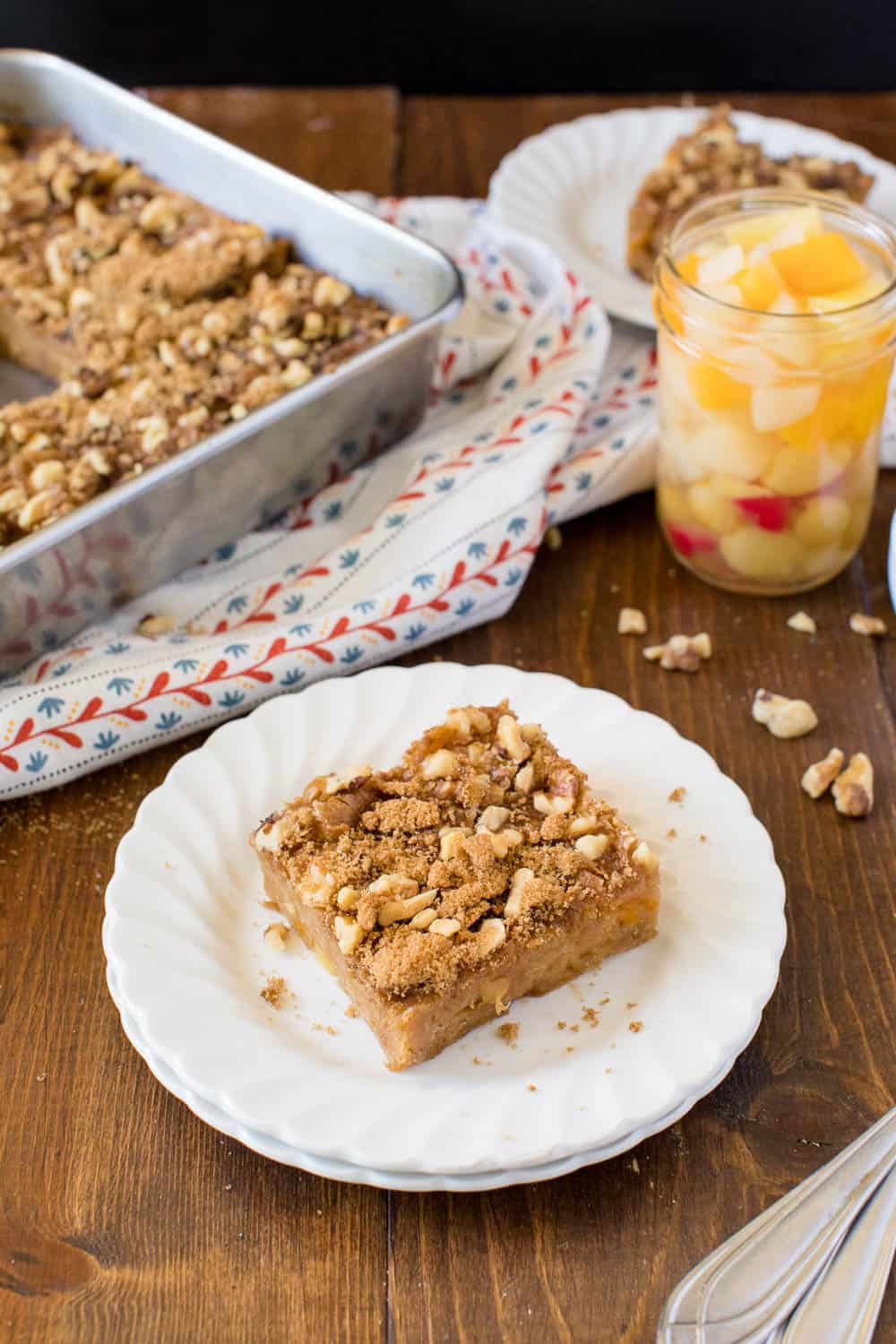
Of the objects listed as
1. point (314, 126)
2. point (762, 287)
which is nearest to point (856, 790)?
point (762, 287)

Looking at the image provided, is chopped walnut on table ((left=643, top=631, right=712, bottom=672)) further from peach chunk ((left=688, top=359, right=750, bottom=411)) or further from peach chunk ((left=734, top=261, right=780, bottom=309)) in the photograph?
peach chunk ((left=734, top=261, right=780, bottom=309))

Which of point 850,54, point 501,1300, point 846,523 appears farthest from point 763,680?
point 850,54

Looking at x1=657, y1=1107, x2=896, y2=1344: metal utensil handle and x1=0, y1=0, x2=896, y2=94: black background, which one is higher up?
x1=0, y1=0, x2=896, y2=94: black background

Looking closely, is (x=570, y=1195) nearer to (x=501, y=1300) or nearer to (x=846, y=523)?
(x=501, y=1300)

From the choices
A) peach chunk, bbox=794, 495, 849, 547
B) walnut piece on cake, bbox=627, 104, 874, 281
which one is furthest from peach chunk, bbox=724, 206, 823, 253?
walnut piece on cake, bbox=627, 104, 874, 281

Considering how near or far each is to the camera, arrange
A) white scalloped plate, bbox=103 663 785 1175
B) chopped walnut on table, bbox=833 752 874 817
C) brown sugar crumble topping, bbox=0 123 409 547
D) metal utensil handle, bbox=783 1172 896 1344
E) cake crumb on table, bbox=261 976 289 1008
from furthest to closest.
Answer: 1. brown sugar crumble topping, bbox=0 123 409 547
2. chopped walnut on table, bbox=833 752 874 817
3. cake crumb on table, bbox=261 976 289 1008
4. white scalloped plate, bbox=103 663 785 1175
5. metal utensil handle, bbox=783 1172 896 1344

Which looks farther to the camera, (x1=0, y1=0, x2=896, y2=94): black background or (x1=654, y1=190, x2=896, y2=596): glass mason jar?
(x1=0, y1=0, x2=896, y2=94): black background

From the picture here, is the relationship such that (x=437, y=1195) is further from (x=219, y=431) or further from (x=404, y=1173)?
(x=219, y=431)
